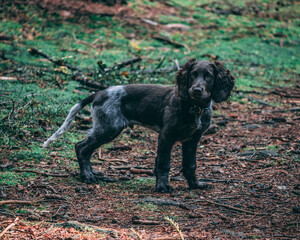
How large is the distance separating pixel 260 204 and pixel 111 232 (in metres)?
1.87

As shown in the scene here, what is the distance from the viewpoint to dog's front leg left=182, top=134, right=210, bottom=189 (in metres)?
4.99

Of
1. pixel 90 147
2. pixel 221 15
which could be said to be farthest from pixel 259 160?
pixel 221 15

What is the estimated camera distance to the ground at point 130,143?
3785 millimetres

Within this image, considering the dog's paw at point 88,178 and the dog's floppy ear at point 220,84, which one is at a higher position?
the dog's floppy ear at point 220,84

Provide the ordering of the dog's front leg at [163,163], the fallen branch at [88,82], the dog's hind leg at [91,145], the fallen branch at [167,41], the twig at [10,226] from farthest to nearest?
the fallen branch at [167,41] → the fallen branch at [88,82] → the dog's hind leg at [91,145] → the dog's front leg at [163,163] → the twig at [10,226]

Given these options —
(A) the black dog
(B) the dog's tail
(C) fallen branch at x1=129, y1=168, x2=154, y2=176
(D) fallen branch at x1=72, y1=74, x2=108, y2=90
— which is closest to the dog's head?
(A) the black dog

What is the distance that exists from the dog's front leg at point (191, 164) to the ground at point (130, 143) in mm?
157

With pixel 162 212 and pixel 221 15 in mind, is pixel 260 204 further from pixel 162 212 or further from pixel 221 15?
pixel 221 15

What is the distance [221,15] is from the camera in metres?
17.5

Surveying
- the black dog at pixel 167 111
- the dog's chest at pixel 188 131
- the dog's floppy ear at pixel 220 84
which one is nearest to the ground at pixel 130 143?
the black dog at pixel 167 111

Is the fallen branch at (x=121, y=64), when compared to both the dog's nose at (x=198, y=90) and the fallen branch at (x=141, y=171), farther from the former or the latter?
the dog's nose at (x=198, y=90)

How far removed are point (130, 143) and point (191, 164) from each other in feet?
6.11

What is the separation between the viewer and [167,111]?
4.91 m

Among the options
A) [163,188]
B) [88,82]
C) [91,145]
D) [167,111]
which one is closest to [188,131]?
[167,111]
